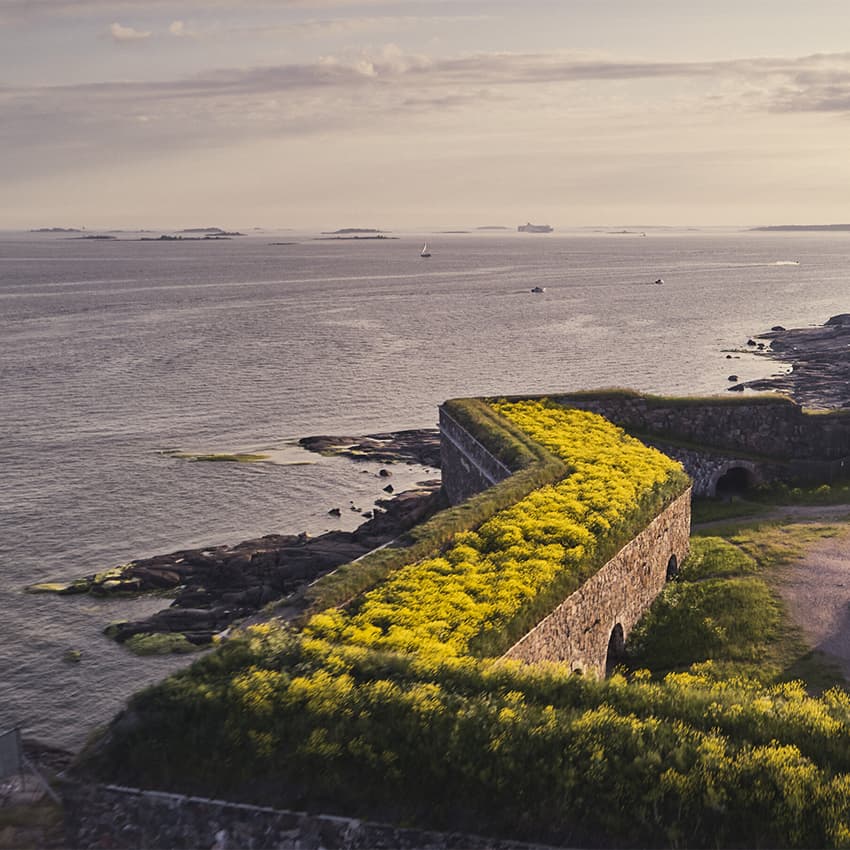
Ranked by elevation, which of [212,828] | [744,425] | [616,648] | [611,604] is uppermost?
[744,425]

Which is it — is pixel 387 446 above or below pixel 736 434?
below

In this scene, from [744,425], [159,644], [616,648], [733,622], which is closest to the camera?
[616,648]

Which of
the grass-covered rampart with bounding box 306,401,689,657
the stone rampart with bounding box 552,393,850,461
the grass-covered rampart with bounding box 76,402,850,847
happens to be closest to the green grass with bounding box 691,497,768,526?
the stone rampart with bounding box 552,393,850,461

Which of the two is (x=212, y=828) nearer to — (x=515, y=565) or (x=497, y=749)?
(x=497, y=749)

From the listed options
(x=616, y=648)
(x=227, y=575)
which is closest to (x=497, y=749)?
(x=616, y=648)

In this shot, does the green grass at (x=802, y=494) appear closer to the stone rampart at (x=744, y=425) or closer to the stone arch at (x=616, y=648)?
the stone rampart at (x=744, y=425)

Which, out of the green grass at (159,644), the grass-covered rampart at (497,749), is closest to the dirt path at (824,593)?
the grass-covered rampart at (497,749)

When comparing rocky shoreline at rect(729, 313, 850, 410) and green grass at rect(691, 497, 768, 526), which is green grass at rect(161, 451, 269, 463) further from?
rocky shoreline at rect(729, 313, 850, 410)
